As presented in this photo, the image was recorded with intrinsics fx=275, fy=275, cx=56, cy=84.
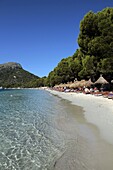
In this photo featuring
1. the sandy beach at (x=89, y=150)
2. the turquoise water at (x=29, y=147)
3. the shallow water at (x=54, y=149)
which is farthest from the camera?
the turquoise water at (x=29, y=147)

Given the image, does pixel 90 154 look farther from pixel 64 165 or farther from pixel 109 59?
pixel 109 59

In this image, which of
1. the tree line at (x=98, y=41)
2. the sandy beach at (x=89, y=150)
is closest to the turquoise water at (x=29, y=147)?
the sandy beach at (x=89, y=150)

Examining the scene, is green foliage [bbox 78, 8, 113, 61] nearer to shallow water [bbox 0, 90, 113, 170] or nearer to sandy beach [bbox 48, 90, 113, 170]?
shallow water [bbox 0, 90, 113, 170]

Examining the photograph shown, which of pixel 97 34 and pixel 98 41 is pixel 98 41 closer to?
pixel 98 41

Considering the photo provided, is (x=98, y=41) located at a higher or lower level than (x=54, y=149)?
higher

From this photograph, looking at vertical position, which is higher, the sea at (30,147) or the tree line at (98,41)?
the tree line at (98,41)

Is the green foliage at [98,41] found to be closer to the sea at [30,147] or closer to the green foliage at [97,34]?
the green foliage at [97,34]

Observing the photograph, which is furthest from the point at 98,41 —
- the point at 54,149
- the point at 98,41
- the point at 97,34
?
the point at 54,149

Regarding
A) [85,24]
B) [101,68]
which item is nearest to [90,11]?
[85,24]

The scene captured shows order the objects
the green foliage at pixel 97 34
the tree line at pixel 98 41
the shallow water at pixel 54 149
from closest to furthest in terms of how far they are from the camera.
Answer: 1. the shallow water at pixel 54 149
2. the tree line at pixel 98 41
3. the green foliage at pixel 97 34

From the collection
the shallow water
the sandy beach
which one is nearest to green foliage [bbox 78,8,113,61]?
the shallow water

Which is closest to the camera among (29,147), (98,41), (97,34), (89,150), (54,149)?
(89,150)

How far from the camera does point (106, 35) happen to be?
45.3 meters

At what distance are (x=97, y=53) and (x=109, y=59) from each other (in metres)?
4.30
